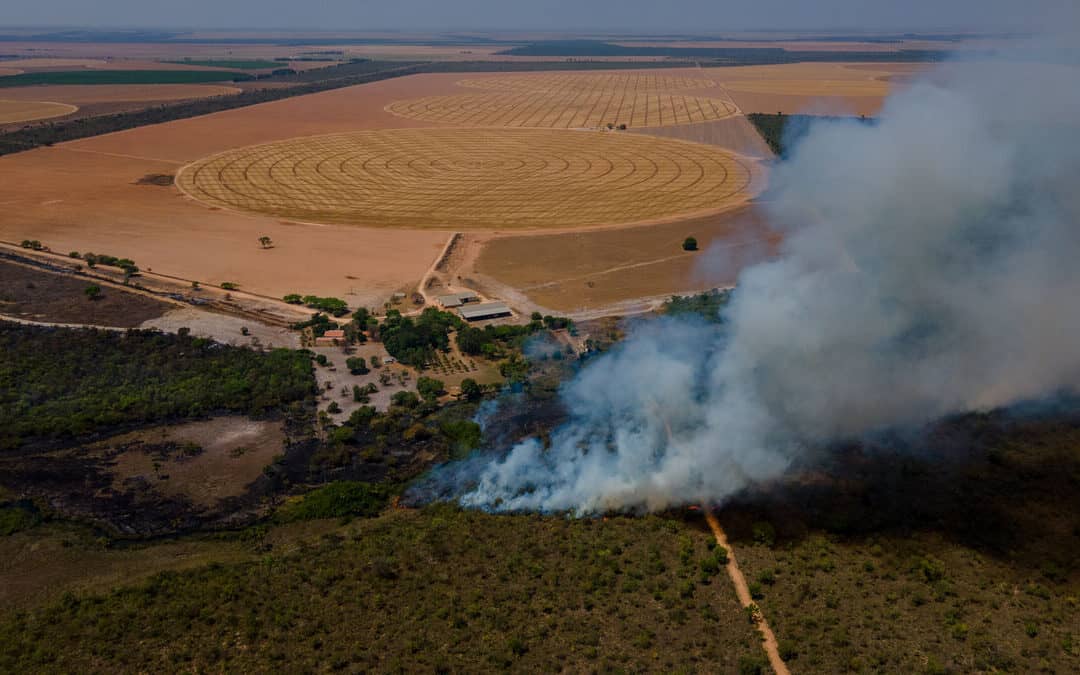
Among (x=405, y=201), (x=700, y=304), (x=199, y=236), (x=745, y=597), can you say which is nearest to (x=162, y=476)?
(x=745, y=597)

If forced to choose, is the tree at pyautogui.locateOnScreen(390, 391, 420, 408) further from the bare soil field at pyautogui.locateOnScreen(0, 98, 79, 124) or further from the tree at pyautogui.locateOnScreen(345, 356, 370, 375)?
the bare soil field at pyautogui.locateOnScreen(0, 98, 79, 124)

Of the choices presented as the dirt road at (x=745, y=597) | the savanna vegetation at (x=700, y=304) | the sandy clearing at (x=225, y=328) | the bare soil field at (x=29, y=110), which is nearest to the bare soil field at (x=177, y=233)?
the sandy clearing at (x=225, y=328)

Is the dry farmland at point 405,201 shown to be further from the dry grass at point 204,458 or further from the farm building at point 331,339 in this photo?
the dry grass at point 204,458

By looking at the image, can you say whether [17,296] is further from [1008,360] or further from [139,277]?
[1008,360]

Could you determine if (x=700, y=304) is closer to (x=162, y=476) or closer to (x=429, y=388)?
(x=429, y=388)

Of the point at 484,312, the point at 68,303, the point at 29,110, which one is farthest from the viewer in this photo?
the point at 29,110

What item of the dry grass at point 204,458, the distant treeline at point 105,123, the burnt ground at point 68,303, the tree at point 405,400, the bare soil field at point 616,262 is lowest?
the bare soil field at point 616,262
